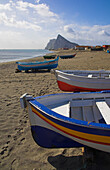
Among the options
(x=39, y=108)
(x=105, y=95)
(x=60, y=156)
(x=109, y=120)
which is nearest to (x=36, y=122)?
(x=39, y=108)

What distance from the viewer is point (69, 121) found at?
7.65ft

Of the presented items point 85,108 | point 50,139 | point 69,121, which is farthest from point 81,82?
point 69,121

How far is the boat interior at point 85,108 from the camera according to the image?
3.40 meters

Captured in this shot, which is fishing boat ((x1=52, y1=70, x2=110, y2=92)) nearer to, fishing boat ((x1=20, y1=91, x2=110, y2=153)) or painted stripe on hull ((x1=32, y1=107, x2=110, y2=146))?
fishing boat ((x1=20, y1=91, x2=110, y2=153))

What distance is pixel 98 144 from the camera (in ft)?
7.80

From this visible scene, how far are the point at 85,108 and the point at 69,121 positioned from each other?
5.07 feet

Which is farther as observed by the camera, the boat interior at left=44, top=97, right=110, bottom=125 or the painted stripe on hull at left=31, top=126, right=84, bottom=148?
the boat interior at left=44, top=97, right=110, bottom=125

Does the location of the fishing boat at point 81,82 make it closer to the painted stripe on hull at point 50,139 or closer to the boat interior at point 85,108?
the boat interior at point 85,108

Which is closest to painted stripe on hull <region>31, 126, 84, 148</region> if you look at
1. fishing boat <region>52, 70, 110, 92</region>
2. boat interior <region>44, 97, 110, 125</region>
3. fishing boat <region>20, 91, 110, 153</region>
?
fishing boat <region>20, 91, 110, 153</region>

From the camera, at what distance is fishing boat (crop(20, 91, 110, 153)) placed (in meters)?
2.30

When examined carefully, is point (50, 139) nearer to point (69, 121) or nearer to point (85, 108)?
point (69, 121)

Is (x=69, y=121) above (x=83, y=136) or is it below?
above

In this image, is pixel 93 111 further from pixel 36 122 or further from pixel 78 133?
pixel 36 122

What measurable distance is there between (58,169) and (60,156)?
32 centimetres
